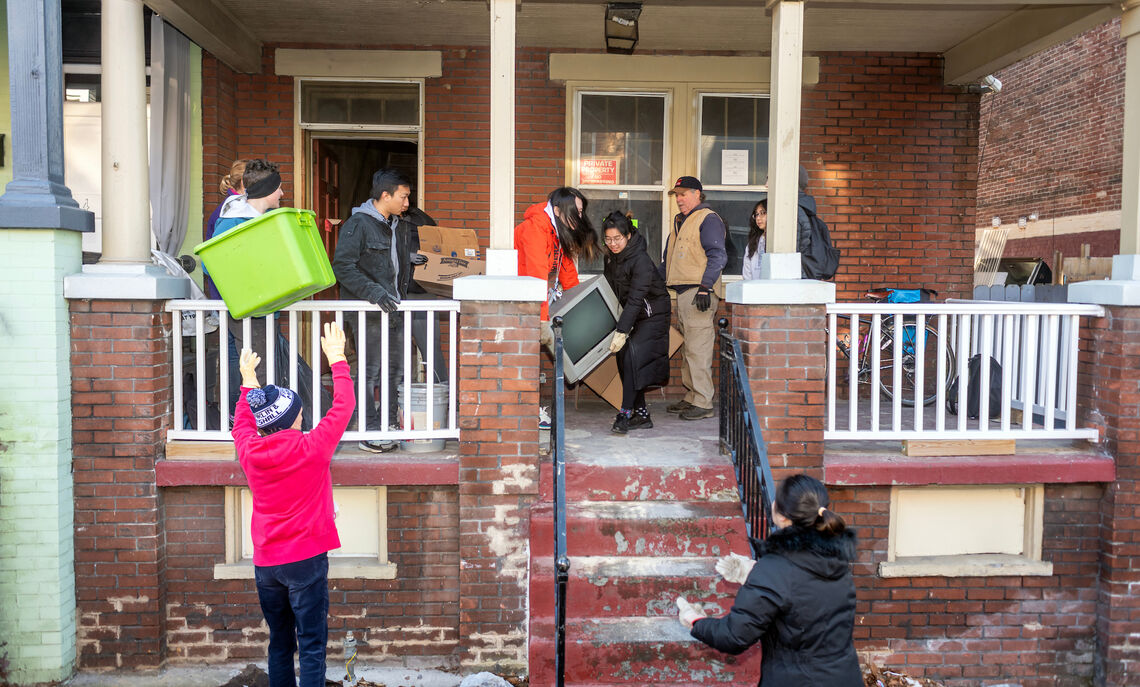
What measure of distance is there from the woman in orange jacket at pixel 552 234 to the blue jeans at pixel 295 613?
92.4 inches

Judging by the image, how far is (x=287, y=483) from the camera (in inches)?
151

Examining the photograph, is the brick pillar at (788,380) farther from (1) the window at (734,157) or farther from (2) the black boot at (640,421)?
(1) the window at (734,157)

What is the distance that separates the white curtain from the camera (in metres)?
6.48

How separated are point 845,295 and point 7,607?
6.73 metres

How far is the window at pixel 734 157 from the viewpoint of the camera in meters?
7.73

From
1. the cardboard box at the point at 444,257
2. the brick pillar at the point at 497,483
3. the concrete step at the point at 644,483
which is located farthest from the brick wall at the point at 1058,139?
the brick pillar at the point at 497,483

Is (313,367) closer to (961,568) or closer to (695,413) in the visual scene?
(695,413)

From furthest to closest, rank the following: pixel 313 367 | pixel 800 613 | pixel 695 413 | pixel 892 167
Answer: pixel 892 167 → pixel 695 413 → pixel 313 367 → pixel 800 613

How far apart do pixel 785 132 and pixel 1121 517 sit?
10.4 feet

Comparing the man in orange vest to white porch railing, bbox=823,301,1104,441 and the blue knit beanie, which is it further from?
the blue knit beanie

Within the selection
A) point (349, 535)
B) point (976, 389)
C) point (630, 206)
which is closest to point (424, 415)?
point (349, 535)

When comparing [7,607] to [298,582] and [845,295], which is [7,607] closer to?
[298,582]

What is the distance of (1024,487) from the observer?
548cm

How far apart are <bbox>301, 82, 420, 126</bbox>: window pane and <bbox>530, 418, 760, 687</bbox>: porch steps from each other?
3814mm
